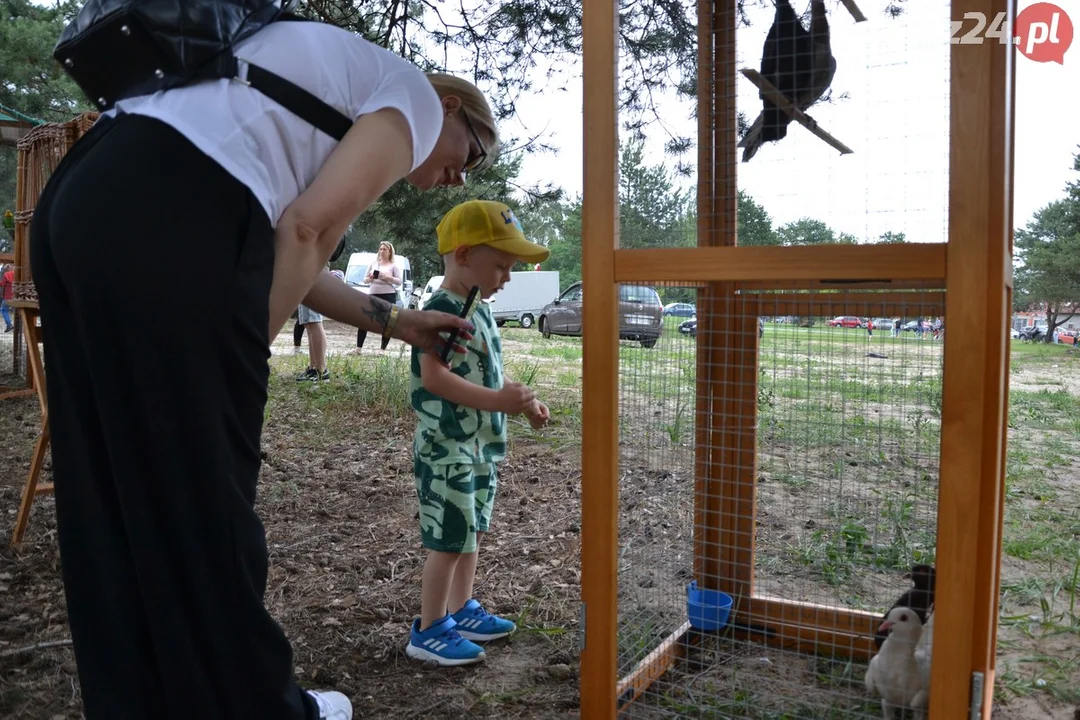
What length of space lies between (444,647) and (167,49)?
1.57 meters

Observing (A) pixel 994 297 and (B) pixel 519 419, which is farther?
(B) pixel 519 419

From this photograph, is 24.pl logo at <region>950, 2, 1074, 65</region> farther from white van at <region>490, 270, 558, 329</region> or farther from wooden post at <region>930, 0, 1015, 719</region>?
white van at <region>490, 270, 558, 329</region>

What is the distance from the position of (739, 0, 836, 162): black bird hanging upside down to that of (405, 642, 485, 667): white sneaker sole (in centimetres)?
141

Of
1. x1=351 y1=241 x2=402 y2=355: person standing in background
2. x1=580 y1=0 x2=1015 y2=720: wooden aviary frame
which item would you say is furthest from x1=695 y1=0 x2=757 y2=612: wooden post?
x1=351 y1=241 x2=402 y2=355: person standing in background

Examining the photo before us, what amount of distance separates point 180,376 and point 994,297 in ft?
3.84

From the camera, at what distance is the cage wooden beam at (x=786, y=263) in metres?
1.28

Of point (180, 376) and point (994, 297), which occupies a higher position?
point (994, 297)

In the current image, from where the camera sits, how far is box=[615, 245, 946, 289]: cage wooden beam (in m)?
1.28

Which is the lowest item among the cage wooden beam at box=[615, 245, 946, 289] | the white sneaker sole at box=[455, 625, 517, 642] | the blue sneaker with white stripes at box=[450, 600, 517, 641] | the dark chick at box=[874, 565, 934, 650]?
the white sneaker sole at box=[455, 625, 517, 642]

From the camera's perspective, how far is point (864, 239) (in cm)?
154

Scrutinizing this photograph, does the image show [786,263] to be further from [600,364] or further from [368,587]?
[368,587]

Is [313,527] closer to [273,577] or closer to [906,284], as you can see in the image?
[273,577]

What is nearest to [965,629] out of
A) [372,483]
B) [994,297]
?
[994,297]

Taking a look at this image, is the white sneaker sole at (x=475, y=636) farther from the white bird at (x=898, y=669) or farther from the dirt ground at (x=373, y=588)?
the white bird at (x=898, y=669)
